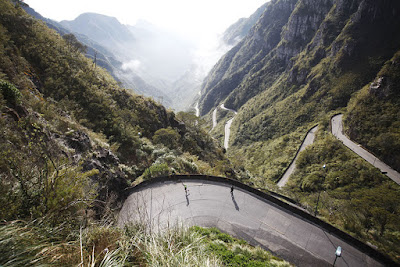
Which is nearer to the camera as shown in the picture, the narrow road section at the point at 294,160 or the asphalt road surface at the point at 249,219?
the asphalt road surface at the point at 249,219

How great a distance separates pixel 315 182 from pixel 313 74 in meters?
91.7

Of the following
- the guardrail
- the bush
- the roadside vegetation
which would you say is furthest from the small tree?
the roadside vegetation

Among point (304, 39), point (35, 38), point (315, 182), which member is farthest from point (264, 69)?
point (35, 38)

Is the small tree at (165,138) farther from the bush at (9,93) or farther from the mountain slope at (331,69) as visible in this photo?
the mountain slope at (331,69)

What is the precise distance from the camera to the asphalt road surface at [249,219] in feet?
35.0

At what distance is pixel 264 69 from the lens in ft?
606

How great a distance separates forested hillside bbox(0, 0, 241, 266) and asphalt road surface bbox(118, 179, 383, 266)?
3260 millimetres

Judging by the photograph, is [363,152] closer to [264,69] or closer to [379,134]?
[379,134]

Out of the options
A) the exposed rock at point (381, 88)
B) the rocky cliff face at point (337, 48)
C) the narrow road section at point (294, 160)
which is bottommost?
the narrow road section at point (294, 160)

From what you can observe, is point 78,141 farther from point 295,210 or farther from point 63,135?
point 295,210

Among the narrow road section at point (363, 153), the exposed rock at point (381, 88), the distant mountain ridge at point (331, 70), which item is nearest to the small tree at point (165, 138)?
the narrow road section at point (363, 153)

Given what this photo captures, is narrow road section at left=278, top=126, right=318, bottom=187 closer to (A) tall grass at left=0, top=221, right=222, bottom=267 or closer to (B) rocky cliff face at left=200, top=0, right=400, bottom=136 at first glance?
(B) rocky cliff face at left=200, top=0, right=400, bottom=136

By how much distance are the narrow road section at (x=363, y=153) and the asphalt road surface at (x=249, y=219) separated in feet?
156

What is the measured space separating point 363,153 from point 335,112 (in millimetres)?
38553
